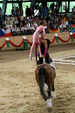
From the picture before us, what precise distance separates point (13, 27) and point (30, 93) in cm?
1170

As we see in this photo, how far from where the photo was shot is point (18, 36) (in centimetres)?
1856

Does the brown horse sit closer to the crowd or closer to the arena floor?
the arena floor

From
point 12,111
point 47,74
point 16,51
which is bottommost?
point 16,51

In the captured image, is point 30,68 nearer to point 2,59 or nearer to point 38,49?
point 2,59

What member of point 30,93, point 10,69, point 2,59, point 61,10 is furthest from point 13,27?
point 30,93

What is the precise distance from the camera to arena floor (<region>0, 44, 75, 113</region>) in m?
6.76

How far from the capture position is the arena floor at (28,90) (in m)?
6.76

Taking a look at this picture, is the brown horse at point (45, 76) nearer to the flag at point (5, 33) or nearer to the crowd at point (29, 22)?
the flag at point (5, 33)

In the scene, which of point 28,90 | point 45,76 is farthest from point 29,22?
point 45,76

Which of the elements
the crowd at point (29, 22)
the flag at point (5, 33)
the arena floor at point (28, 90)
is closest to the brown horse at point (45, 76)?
the arena floor at point (28, 90)

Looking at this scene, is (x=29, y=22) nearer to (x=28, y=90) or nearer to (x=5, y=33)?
(x=5, y=33)

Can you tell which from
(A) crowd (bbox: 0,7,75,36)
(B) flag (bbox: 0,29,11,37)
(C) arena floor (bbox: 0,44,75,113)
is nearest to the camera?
(C) arena floor (bbox: 0,44,75,113)

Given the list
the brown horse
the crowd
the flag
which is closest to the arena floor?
the brown horse

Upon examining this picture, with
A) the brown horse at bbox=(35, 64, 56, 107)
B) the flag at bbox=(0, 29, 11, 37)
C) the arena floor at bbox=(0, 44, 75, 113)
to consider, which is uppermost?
the brown horse at bbox=(35, 64, 56, 107)
